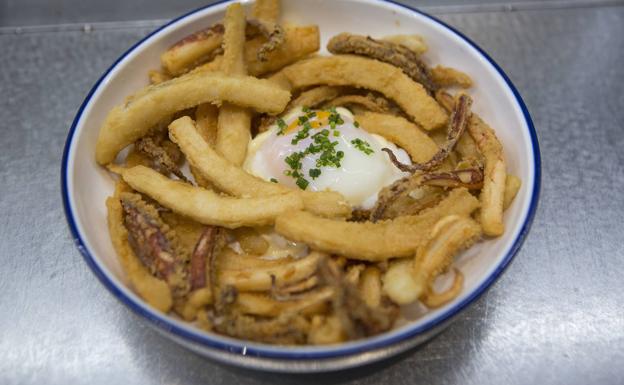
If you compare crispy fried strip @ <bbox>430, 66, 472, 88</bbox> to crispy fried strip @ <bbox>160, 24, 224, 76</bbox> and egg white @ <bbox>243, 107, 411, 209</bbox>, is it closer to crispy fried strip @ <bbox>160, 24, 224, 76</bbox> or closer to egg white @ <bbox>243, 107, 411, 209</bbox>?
egg white @ <bbox>243, 107, 411, 209</bbox>

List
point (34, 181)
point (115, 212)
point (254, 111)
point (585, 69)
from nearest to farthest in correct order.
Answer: point (115, 212)
point (254, 111)
point (34, 181)
point (585, 69)

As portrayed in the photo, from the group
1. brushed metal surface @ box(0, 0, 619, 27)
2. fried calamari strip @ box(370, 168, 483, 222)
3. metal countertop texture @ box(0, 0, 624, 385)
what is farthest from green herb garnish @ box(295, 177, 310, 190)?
brushed metal surface @ box(0, 0, 619, 27)

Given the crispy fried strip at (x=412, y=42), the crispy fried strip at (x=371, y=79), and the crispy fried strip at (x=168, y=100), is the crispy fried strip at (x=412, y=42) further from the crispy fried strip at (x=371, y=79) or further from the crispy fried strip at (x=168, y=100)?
the crispy fried strip at (x=168, y=100)

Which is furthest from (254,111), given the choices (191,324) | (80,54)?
(80,54)

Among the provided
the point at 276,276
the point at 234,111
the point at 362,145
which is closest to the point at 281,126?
the point at 234,111

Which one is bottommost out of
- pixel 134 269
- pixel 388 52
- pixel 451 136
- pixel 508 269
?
pixel 508 269

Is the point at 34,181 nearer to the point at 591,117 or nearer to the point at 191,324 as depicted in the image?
the point at 191,324

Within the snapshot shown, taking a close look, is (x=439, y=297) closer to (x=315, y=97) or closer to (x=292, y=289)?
(x=292, y=289)
